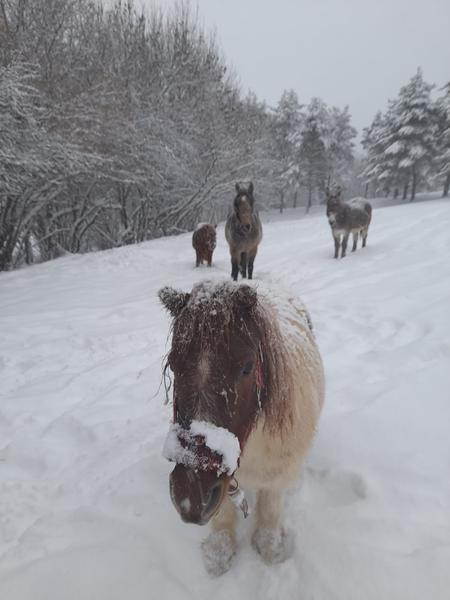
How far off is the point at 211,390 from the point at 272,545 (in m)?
1.27

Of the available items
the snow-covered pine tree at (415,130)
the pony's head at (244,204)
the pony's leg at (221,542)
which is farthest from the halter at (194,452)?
the snow-covered pine tree at (415,130)

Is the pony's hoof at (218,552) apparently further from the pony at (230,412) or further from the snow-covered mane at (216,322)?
the snow-covered mane at (216,322)

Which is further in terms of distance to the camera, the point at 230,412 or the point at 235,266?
the point at 235,266

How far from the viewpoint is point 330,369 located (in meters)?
3.73

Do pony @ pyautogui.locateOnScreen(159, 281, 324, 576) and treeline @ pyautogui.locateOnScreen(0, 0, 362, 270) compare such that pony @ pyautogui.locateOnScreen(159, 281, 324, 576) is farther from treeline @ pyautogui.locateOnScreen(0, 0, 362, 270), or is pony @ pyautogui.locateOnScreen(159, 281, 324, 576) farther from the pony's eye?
treeline @ pyautogui.locateOnScreen(0, 0, 362, 270)

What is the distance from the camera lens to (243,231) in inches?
298

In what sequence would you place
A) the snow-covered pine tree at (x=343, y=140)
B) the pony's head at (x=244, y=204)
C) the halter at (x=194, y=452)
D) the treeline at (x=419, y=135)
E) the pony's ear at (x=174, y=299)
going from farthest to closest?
the snow-covered pine tree at (x=343, y=140)
the treeline at (x=419, y=135)
the pony's head at (x=244, y=204)
the pony's ear at (x=174, y=299)
the halter at (x=194, y=452)

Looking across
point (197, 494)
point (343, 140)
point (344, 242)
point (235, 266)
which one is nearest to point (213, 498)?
point (197, 494)

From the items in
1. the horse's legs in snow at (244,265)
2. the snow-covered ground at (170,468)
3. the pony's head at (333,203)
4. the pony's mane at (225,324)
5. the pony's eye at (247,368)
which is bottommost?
the snow-covered ground at (170,468)

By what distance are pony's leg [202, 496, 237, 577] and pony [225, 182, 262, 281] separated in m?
6.07

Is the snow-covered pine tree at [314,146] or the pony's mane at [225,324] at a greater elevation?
the snow-covered pine tree at [314,146]

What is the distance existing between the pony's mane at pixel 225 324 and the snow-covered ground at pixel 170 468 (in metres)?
0.16

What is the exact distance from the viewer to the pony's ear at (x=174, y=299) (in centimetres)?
149

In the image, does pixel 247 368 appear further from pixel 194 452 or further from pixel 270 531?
pixel 270 531
